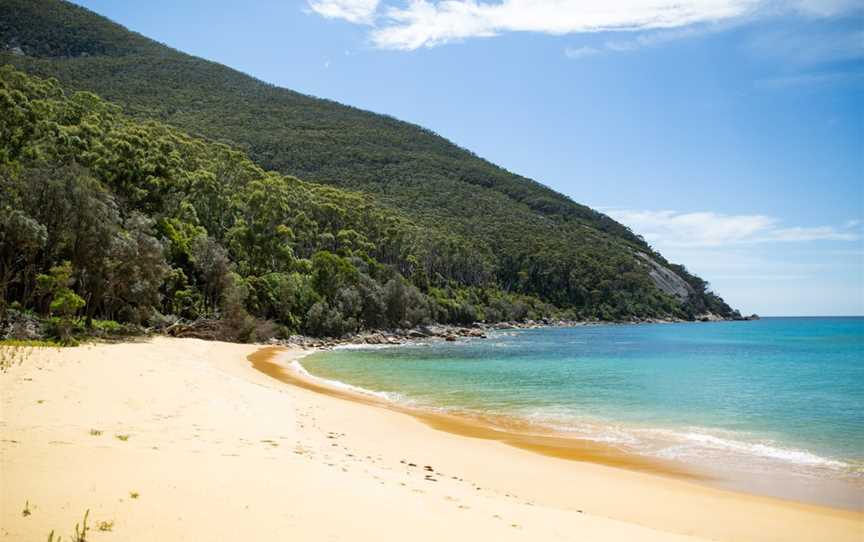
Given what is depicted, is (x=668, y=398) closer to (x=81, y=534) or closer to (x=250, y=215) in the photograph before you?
(x=81, y=534)

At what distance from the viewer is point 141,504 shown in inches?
230

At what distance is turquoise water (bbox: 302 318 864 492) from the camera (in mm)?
14914

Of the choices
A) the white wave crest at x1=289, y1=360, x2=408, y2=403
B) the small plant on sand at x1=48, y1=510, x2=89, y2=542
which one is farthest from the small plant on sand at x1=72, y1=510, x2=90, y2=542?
the white wave crest at x1=289, y1=360, x2=408, y2=403

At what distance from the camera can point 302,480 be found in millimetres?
7871

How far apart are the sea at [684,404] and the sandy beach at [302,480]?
2.24 metres

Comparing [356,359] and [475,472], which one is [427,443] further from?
[356,359]

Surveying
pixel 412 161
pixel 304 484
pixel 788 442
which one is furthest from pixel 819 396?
pixel 412 161

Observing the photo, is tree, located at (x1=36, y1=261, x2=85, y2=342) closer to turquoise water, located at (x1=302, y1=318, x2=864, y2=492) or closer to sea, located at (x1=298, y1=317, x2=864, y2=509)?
sea, located at (x1=298, y1=317, x2=864, y2=509)

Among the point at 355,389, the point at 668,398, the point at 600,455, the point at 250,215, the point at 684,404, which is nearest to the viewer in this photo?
the point at 600,455

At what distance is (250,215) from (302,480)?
65437 millimetres

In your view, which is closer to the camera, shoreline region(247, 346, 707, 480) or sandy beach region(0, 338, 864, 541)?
sandy beach region(0, 338, 864, 541)

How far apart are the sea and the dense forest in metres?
15.1

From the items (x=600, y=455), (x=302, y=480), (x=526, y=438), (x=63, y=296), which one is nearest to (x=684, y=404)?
(x=526, y=438)

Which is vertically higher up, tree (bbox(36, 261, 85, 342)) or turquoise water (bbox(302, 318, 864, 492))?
tree (bbox(36, 261, 85, 342))
